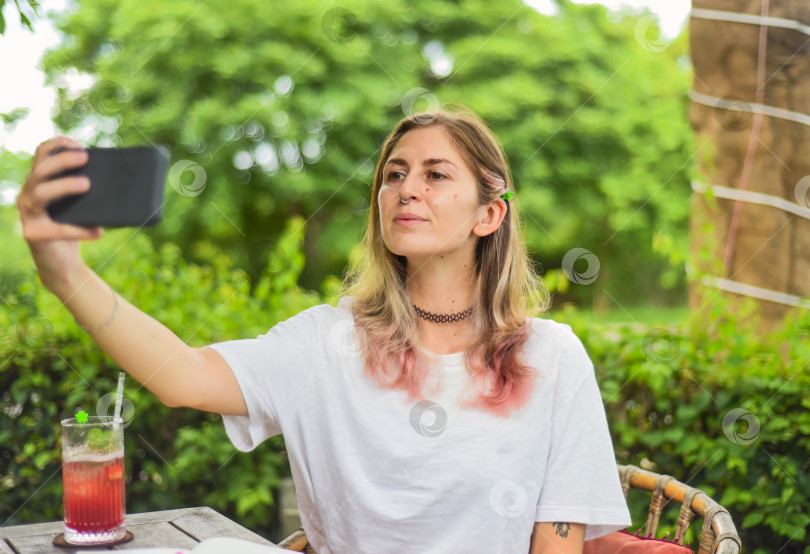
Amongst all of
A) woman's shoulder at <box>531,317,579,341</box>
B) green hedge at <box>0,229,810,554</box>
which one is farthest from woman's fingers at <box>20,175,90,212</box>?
green hedge at <box>0,229,810,554</box>

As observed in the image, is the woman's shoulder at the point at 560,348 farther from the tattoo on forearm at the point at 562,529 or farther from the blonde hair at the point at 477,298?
the tattoo on forearm at the point at 562,529

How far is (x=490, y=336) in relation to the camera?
1983 millimetres

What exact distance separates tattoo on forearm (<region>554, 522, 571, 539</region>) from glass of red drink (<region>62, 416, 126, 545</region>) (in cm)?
93

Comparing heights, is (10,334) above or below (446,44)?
below

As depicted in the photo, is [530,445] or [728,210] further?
[728,210]

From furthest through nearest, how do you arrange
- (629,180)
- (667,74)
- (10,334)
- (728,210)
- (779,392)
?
(667,74) → (629,180) → (728,210) → (10,334) → (779,392)

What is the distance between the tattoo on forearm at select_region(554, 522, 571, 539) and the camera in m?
1.81

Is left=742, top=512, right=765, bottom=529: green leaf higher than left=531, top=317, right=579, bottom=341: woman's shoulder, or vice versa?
left=531, top=317, right=579, bottom=341: woman's shoulder

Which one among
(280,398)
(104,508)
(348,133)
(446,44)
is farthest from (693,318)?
(446,44)

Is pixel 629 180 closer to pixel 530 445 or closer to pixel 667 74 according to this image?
pixel 667 74

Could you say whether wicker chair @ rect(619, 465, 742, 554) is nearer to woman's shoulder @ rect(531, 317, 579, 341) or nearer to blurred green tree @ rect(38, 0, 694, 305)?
woman's shoulder @ rect(531, 317, 579, 341)

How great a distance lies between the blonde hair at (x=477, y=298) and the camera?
73.7 inches

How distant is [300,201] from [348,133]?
1972 millimetres

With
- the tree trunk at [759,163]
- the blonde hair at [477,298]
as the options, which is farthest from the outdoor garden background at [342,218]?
the blonde hair at [477,298]
